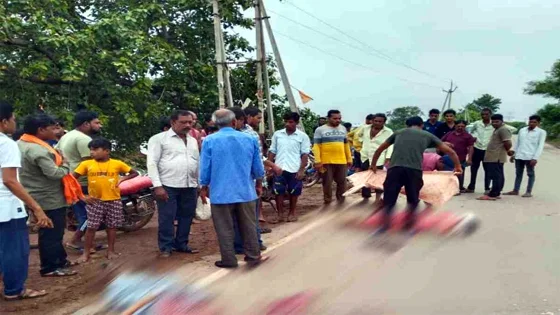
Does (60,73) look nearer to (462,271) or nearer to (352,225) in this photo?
(352,225)

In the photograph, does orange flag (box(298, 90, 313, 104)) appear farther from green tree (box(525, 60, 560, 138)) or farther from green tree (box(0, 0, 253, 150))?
green tree (box(525, 60, 560, 138))

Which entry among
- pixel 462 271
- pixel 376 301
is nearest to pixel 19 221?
→ pixel 376 301

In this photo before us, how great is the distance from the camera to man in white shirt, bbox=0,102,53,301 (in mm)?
4109

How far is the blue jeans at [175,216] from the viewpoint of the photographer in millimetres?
5715

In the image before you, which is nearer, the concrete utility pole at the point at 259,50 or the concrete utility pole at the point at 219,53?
the concrete utility pole at the point at 219,53

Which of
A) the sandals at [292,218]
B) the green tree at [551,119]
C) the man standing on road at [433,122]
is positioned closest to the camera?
the sandals at [292,218]

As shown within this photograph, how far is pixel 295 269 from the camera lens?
5.13 metres

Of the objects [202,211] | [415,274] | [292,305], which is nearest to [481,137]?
[202,211]

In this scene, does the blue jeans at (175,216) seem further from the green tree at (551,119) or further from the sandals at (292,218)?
the green tree at (551,119)

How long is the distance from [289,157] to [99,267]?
124 inches

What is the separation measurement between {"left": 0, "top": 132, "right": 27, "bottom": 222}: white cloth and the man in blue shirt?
173cm

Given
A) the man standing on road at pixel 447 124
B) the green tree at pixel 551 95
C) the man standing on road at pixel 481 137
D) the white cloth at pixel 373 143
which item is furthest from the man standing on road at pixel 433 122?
the green tree at pixel 551 95

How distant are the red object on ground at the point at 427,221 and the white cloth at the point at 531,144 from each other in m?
3.01

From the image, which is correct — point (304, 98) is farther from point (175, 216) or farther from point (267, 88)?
point (175, 216)
